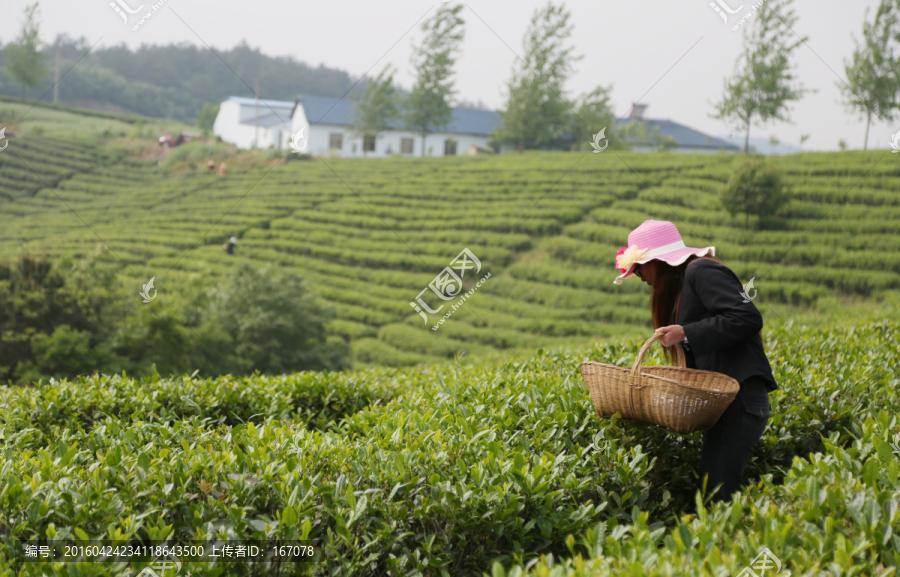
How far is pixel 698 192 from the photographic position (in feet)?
40.1


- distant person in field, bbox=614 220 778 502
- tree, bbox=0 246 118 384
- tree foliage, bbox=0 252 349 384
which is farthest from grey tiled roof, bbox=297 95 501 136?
distant person in field, bbox=614 220 778 502

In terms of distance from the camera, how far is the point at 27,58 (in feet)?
37.4

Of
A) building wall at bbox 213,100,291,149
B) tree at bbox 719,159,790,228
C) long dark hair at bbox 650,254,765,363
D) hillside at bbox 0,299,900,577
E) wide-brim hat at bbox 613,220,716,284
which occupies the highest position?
building wall at bbox 213,100,291,149

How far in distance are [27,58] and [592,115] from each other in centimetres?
1127

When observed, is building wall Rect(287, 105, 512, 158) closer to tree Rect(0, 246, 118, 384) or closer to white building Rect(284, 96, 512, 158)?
white building Rect(284, 96, 512, 158)

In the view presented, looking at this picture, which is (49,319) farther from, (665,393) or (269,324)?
(665,393)

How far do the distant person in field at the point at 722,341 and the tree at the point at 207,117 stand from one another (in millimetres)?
12274

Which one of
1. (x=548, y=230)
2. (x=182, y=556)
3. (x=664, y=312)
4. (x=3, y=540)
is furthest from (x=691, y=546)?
(x=548, y=230)

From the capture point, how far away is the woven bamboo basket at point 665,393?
167cm

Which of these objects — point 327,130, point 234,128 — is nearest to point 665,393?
point 234,128

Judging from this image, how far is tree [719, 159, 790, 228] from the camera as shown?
1090 centimetres

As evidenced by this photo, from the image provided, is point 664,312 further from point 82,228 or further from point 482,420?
point 82,228

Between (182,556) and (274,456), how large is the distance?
1.52ft

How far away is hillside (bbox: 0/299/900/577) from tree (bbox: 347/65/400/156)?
12.1m
